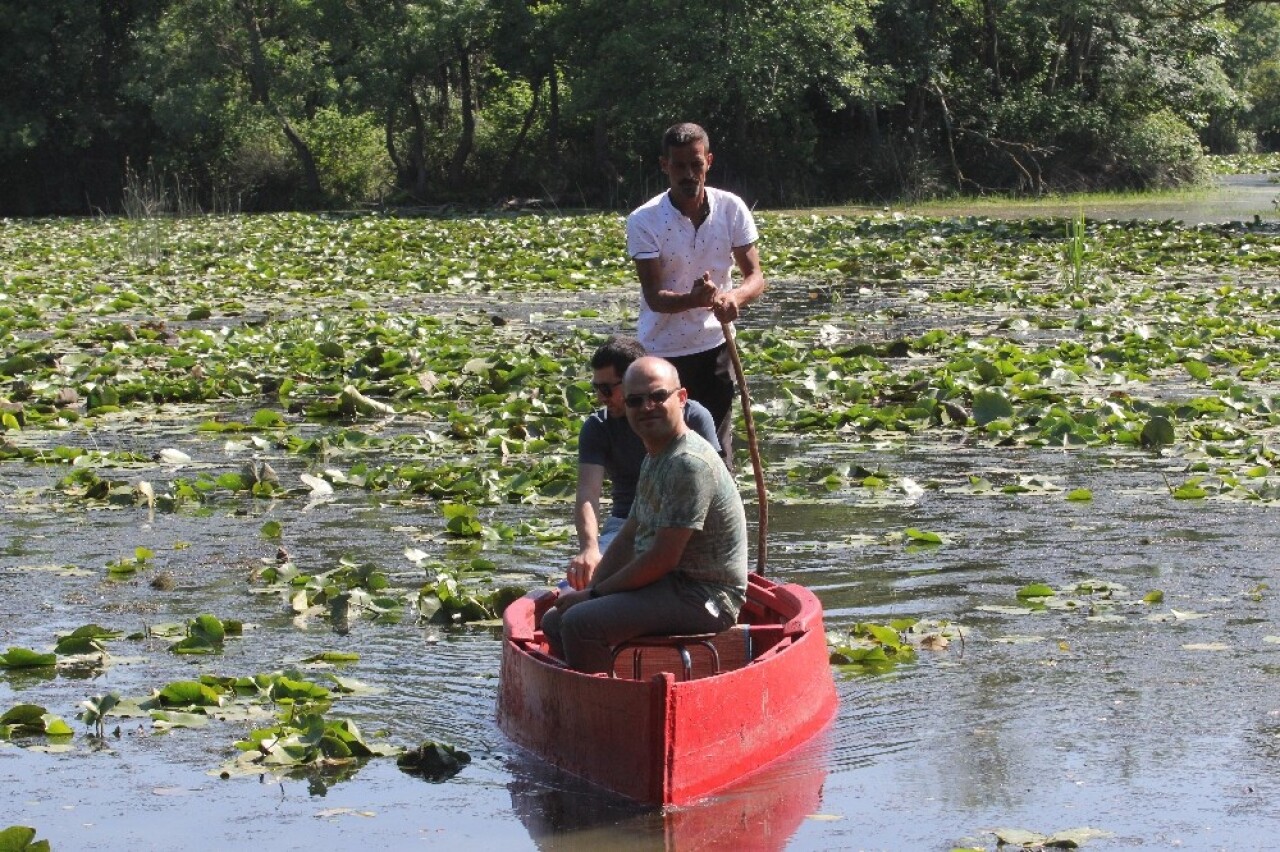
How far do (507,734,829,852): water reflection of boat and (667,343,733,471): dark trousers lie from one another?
1447 millimetres

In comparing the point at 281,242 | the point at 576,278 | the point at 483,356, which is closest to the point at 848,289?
the point at 576,278

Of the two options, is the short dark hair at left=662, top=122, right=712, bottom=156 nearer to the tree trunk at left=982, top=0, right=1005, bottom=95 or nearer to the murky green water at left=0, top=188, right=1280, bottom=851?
the murky green water at left=0, top=188, right=1280, bottom=851

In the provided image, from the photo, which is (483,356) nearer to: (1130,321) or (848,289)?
(1130,321)

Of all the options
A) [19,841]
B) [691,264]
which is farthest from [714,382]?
[19,841]

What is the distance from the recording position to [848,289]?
61.9ft

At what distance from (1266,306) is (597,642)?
11.7 metres

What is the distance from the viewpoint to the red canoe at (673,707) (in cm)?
468

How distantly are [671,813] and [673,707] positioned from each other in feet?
1.05

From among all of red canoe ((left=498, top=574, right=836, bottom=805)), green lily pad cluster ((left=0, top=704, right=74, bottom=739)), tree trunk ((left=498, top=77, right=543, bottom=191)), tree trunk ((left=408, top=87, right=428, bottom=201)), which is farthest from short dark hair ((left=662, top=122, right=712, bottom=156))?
tree trunk ((left=498, top=77, right=543, bottom=191))

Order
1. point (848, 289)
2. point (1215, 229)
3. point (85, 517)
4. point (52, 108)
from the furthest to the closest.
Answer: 1. point (52, 108)
2. point (1215, 229)
3. point (848, 289)
4. point (85, 517)

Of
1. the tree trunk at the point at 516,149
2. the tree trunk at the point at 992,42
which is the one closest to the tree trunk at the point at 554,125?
the tree trunk at the point at 516,149

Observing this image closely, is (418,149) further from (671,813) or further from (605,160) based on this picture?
(671,813)

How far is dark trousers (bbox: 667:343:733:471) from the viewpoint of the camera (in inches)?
245

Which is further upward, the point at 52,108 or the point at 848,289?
the point at 52,108
